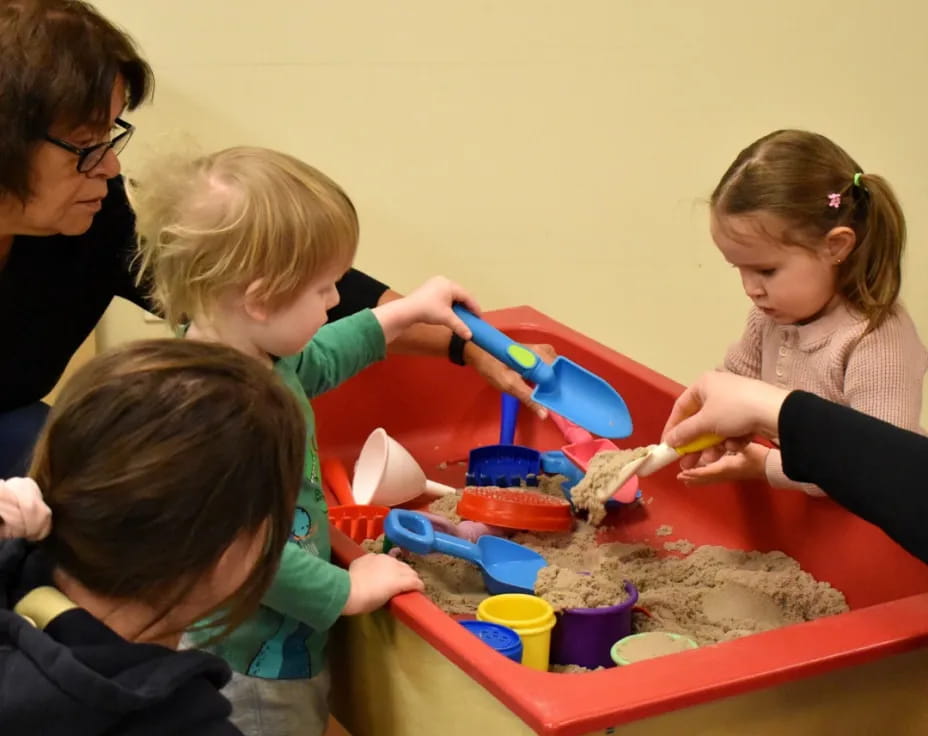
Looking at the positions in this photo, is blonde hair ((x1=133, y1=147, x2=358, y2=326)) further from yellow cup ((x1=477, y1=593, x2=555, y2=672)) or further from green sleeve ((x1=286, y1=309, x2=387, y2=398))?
yellow cup ((x1=477, y1=593, x2=555, y2=672))

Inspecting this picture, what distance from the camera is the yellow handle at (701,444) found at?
3.30 ft

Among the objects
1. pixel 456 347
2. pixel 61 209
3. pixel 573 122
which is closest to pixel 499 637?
pixel 456 347

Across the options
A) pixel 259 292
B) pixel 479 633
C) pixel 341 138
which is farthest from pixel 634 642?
pixel 341 138

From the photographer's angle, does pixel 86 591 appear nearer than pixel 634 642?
Yes

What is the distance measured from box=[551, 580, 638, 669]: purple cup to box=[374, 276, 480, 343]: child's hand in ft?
0.95

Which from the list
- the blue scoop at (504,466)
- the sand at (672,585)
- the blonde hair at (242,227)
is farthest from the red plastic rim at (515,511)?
the blonde hair at (242,227)

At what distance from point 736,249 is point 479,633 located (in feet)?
1.45

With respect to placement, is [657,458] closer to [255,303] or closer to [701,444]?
[701,444]

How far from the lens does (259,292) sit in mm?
937

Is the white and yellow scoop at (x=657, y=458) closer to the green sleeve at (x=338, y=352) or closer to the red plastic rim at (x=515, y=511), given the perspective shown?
the red plastic rim at (x=515, y=511)

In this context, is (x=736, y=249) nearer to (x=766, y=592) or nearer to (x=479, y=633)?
(x=766, y=592)

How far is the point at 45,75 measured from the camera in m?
0.97

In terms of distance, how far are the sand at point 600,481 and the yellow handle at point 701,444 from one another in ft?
0.35

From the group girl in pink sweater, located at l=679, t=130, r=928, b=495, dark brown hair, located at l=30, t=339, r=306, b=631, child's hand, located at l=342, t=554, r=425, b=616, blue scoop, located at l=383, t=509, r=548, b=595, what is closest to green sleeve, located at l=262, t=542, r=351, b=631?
child's hand, located at l=342, t=554, r=425, b=616
